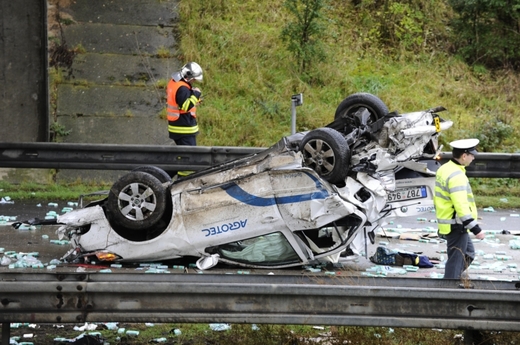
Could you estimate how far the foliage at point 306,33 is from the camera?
1706cm

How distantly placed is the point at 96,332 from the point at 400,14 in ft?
42.5

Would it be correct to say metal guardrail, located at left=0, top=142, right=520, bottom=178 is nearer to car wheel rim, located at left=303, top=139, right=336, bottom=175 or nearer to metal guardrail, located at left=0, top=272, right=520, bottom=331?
car wheel rim, located at left=303, top=139, right=336, bottom=175

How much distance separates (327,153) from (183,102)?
4.69m

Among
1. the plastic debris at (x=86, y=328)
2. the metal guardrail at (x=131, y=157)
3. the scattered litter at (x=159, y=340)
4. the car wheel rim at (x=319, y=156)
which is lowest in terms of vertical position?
the scattered litter at (x=159, y=340)

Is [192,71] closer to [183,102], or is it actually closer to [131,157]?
[183,102]

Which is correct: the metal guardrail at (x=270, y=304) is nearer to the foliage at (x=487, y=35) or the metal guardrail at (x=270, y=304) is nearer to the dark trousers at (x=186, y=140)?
the dark trousers at (x=186, y=140)

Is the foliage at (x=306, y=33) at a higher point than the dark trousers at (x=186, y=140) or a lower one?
higher

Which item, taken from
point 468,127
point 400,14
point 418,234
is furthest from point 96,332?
point 400,14

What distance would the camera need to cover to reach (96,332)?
753 centimetres

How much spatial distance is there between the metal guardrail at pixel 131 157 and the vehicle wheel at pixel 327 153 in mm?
4161

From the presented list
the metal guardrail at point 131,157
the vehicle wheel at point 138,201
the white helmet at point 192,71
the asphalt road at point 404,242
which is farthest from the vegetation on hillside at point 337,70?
the vehicle wheel at point 138,201

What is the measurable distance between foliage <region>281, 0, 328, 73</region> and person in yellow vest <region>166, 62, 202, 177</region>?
14.5ft

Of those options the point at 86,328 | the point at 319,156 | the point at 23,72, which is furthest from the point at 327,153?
the point at 23,72

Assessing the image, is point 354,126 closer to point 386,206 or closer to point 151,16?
point 386,206
